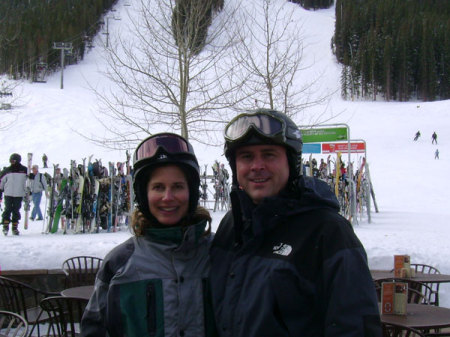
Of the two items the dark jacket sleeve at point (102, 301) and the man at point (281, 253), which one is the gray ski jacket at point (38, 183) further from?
the man at point (281, 253)

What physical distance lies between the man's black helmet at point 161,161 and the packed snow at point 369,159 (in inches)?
192

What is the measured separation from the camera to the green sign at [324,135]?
11586mm

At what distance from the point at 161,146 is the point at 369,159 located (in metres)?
35.4

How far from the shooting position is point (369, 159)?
35719 millimetres

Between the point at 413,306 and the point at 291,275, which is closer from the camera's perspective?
the point at 291,275

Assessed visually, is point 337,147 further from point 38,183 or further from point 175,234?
point 175,234

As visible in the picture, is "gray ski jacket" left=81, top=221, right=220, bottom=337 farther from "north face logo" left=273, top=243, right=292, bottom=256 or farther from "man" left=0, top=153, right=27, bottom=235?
"man" left=0, top=153, right=27, bottom=235

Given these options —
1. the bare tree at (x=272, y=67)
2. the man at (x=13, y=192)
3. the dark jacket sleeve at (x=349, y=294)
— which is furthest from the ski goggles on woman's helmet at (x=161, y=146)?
the man at (x=13, y=192)

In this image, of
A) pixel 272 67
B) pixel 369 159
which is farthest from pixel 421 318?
pixel 369 159

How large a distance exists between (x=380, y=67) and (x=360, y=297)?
3029 inches

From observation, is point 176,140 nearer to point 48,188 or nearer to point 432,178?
point 48,188

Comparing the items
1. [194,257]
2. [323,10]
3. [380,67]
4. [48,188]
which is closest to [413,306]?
[194,257]

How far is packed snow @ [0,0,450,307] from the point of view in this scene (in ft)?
23.1

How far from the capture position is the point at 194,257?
6.60ft
